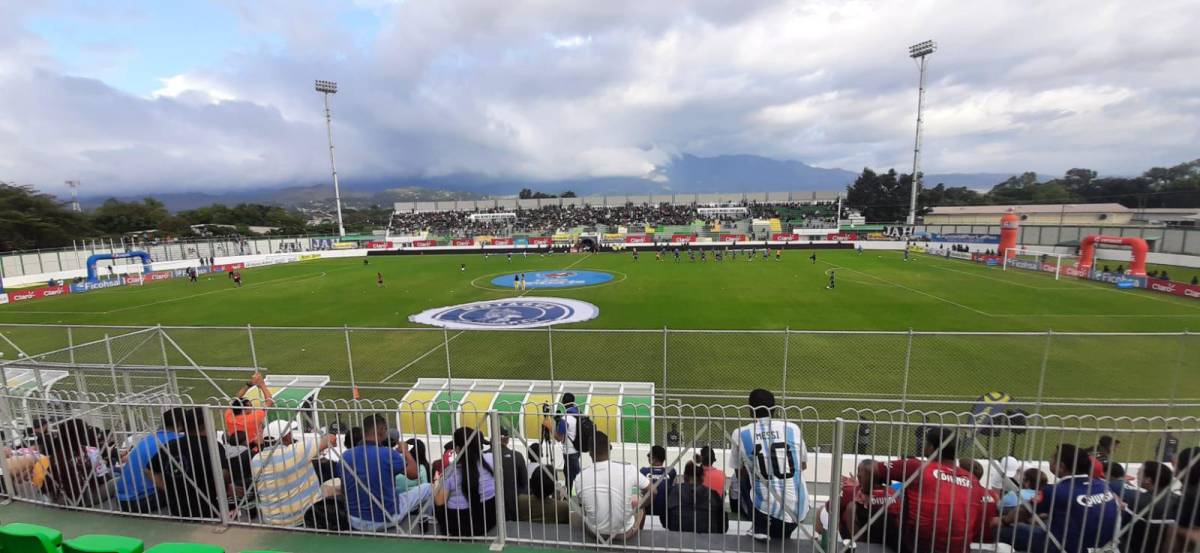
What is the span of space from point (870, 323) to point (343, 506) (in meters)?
20.7

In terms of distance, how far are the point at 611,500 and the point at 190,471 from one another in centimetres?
418

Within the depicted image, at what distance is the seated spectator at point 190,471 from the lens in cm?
467

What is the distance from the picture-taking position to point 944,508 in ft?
13.6

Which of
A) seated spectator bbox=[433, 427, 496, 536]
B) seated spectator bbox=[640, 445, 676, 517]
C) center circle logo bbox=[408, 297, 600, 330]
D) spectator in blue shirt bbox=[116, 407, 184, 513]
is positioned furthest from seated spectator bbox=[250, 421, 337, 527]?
center circle logo bbox=[408, 297, 600, 330]

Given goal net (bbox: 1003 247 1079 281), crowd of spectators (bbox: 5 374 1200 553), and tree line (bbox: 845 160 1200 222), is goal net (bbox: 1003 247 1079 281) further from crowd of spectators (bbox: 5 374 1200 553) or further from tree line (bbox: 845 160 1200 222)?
tree line (bbox: 845 160 1200 222)

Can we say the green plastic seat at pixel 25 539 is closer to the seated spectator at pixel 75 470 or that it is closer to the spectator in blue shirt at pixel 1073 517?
the seated spectator at pixel 75 470

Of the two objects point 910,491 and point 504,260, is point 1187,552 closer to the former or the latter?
point 910,491

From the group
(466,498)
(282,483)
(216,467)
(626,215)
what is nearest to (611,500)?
(466,498)

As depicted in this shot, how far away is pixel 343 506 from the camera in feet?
15.5

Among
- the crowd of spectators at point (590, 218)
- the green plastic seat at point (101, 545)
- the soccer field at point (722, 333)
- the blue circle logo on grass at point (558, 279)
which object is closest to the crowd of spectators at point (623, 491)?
the green plastic seat at point (101, 545)

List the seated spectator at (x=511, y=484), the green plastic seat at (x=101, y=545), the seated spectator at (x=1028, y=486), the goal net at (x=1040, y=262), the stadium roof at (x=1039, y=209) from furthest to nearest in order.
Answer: the stadium roof at (x=1039, y=209) < the goal net at (x=1040, y=262) < the seated spectator at (x=511, y=484) < the seated spectator at (x=1028, y=486) < the green plastic seat at (x=101, y=545)

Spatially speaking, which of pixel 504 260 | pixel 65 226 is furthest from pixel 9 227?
pixel 504 260

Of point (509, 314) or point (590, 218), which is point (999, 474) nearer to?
point (509, 314)

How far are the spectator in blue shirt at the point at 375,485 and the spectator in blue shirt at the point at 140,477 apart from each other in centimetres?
201
